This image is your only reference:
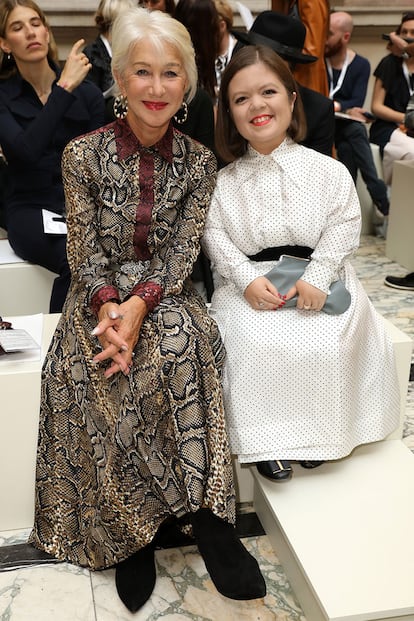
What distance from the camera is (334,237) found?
2.36 m

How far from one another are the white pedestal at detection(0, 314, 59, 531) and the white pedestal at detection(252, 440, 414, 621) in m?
0.71

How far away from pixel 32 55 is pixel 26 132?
13.4 inches

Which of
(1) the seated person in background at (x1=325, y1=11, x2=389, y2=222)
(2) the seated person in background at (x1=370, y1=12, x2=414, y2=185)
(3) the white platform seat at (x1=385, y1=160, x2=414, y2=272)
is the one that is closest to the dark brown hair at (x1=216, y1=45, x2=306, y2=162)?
(3) the white platform seat at (x1=385, y1=160, x2=414, y2=272)

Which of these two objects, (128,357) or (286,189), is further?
(286,189)

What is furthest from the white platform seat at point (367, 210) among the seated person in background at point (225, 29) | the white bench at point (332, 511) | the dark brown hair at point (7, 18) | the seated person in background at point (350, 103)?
the white bench at point (332, 511)

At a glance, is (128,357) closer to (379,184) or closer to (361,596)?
(361,596)

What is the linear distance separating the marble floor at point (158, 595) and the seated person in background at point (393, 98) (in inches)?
142

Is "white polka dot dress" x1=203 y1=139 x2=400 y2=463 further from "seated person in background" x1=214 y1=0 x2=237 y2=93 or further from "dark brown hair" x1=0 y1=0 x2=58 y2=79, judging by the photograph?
"seated person in background" x1=214 y1=0 x2=237 y2=93

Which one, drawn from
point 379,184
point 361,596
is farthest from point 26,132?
point 379,184

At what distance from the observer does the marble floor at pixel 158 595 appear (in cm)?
208

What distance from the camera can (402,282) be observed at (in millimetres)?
4555

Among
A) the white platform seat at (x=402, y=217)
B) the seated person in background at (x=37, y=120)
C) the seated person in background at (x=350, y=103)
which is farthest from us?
the seated person in background at (x=350, y=103)

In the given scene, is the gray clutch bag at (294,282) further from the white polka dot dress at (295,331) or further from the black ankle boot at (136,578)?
the black ankle boot at (136,578)

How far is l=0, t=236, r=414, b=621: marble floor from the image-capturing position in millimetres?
2084
